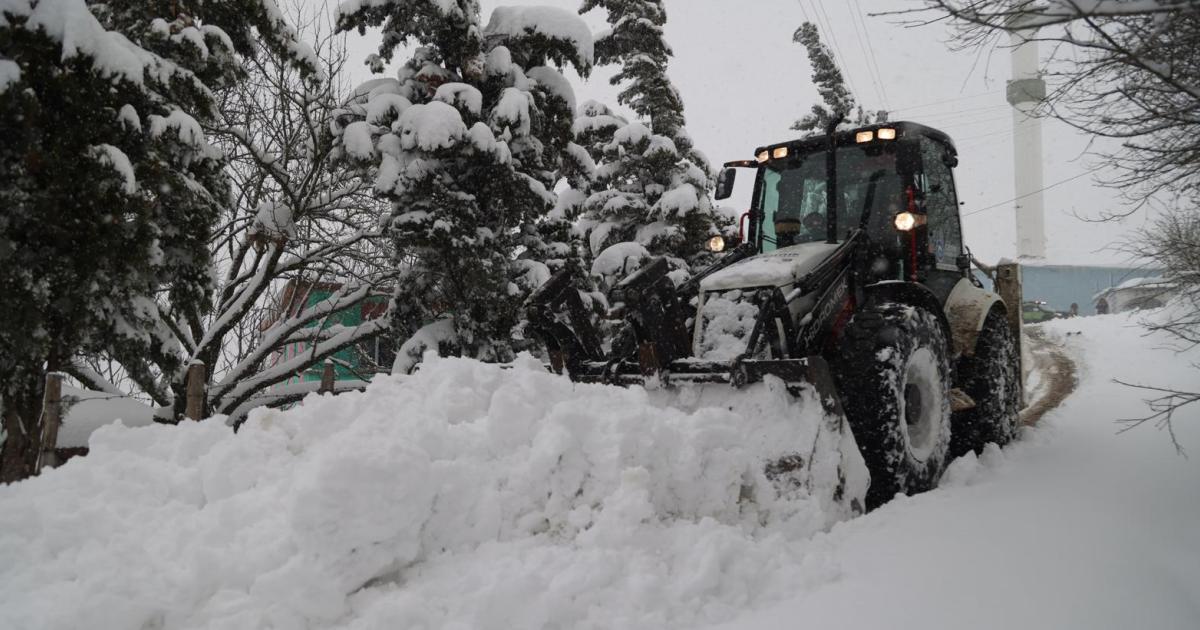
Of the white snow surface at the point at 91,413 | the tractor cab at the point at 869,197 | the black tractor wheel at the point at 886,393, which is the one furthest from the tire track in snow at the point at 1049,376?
the white snow surface at the point at 91,413

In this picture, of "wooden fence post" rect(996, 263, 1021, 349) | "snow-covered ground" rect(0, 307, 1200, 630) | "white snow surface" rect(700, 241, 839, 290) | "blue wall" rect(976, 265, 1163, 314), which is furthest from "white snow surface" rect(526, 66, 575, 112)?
"blue wall" rect(976, 265, 1163, 314)

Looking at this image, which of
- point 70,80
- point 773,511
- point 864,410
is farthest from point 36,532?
point 70,80

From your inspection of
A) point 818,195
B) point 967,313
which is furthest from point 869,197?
point 967,313

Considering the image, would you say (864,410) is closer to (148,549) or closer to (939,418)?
(939,418)

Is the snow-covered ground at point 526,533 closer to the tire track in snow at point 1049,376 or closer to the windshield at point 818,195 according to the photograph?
the windshield at point 818,195

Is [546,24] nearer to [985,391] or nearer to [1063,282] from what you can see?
[985,391]

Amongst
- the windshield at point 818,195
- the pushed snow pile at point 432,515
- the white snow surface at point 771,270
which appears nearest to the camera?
the pushed snow pile at point 432,515

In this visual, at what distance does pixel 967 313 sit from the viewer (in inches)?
230

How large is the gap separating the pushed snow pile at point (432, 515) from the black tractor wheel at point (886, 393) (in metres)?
0.33

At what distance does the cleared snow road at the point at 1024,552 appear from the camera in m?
2.65

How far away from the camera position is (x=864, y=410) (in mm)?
4242

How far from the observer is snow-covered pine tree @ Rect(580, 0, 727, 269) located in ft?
42.4

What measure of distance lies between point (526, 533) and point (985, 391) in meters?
4.50

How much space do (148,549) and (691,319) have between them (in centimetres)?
393
